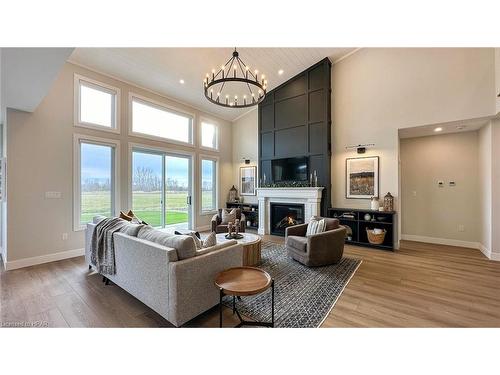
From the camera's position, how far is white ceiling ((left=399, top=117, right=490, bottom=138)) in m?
4.17

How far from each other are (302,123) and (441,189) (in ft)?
12.1

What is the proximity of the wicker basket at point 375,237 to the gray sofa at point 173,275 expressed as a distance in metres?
3.60

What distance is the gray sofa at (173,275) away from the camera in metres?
1.88

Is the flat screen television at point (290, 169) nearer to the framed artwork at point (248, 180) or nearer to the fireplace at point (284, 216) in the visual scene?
the fireplace at point (284, 216)

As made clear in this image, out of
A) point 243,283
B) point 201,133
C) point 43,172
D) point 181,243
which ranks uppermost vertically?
point 201,133

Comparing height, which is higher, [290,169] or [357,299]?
[290,169]

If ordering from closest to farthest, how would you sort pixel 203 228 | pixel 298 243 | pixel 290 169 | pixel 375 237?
pixel 298 243 → pixel 375 237 → pixel 290 169 → pixel 203 228

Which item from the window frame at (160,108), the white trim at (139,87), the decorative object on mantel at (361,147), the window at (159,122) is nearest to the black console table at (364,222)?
the decorative object on mantel at (361,147)

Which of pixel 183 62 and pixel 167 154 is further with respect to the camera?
pixel 167 154

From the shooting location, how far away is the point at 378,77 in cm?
493

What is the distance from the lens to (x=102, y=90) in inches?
177

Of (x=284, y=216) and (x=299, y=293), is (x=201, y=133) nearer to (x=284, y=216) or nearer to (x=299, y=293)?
(x=284, y=216)

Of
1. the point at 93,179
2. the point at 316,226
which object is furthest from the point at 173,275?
the point at 93,179

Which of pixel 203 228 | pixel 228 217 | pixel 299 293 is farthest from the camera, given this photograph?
pixel 203 228
